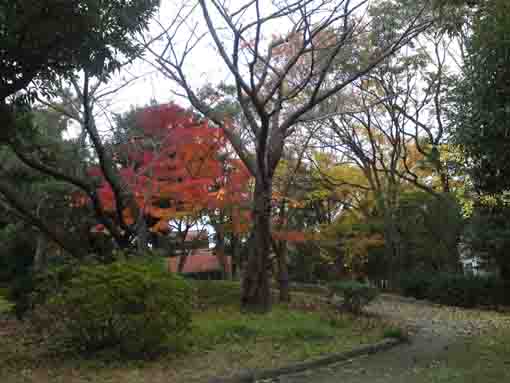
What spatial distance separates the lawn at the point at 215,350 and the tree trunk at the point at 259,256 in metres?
0.51

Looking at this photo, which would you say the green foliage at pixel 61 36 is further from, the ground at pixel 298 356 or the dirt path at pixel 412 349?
the dirt path at pixel 412 349

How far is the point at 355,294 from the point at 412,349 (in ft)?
15.8

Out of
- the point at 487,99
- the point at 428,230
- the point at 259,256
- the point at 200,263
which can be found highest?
the point at 487,99

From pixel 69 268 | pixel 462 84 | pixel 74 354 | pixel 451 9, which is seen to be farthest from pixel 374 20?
pixel 74 354

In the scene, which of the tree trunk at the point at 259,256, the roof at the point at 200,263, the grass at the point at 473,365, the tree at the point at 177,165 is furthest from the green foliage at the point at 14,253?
the grass at the point at 473,365

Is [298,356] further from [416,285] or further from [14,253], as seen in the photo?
[14,253]

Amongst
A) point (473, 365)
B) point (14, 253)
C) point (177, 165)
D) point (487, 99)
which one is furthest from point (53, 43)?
point (14, 253)

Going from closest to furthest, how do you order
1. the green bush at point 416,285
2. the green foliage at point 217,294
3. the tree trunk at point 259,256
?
the tree trunk at point 259,256 → the green foliage at point 217,294 → the green bush at point 416,285

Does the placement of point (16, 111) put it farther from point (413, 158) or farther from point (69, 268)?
point (413, 158)

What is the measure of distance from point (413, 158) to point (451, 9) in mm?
14953

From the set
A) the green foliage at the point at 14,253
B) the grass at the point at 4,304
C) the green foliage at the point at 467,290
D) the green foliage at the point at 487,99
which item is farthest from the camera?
the green foliage at the point at 14,253

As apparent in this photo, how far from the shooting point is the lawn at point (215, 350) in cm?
734

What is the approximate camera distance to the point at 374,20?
48.2 ft

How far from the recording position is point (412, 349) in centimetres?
988
